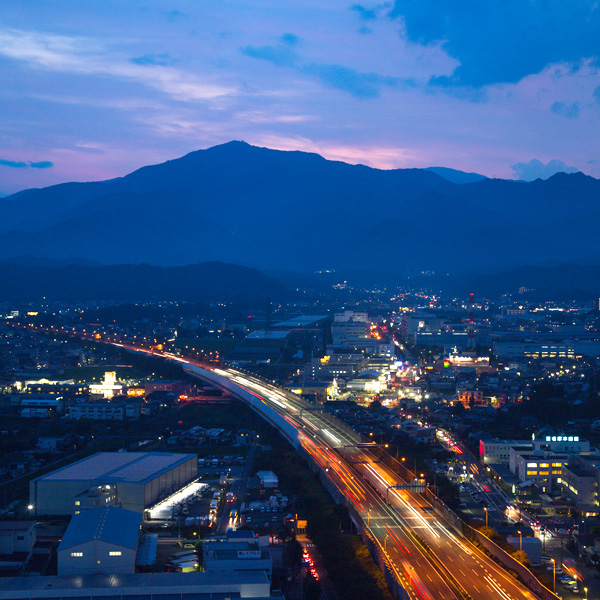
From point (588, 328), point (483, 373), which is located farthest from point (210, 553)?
point (588, 328)

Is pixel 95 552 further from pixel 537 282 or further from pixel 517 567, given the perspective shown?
pixel 537 282

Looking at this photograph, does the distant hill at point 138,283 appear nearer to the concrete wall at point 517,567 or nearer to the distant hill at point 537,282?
the distant hill at point 537,282

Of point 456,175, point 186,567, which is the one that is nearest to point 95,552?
point 186,567

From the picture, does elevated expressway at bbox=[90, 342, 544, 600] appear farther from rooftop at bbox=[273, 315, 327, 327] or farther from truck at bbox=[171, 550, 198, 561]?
rooftop at bbox=[273, 315, 327, 327]

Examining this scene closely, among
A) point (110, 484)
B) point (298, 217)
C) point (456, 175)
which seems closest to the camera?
point (110, 484)

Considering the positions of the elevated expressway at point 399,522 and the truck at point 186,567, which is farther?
the truck at point 186,567

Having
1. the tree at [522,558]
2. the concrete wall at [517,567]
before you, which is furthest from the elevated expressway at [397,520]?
the tree at [522,558]
